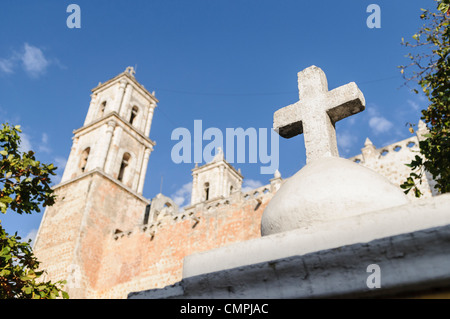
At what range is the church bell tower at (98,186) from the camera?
1644 cm

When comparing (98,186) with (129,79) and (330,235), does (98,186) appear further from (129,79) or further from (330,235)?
(330,235)

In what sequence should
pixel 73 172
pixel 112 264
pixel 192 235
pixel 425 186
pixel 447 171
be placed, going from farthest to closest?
1. pixel 73 172
2. pixel 112 264
3. pixel 192 235
4. pixel 425 186
5. pixel 447 171

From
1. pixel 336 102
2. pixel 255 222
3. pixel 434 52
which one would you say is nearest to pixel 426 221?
pixel 336 102

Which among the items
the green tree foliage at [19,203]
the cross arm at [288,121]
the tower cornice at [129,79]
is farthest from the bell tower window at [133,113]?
the cross arm at [288,121]

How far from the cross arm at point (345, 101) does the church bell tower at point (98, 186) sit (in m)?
15.5

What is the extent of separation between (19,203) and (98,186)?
40.8ft

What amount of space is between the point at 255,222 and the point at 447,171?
395 inches

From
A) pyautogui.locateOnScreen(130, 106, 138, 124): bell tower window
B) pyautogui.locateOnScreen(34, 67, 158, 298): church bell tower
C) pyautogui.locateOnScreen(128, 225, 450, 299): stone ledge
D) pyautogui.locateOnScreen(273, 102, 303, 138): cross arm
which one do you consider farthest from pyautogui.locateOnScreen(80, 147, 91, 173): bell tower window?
pyautogui.locateOnScreen(128, 225, 450, 299): stone ledge

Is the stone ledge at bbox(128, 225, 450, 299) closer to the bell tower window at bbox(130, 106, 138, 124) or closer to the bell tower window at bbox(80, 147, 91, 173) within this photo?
the bell tower window at bbox(80, 147, 91, 173)

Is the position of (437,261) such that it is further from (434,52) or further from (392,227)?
(434,52)

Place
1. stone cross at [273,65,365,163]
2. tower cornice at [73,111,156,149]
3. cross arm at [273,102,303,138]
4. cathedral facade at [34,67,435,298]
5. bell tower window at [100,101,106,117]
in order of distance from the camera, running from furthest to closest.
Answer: bell tower window at [100,101,106,117], tower cornice at [73,111,156,149], cathedral facade at [34,67,435,298], cross arm at [273,102,303,138], stone cross at [273,65,365,163]

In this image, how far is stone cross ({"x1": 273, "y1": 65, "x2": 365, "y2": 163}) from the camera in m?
2.43

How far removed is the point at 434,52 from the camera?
501 centimetres

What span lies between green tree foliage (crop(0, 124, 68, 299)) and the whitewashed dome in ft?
14.9
